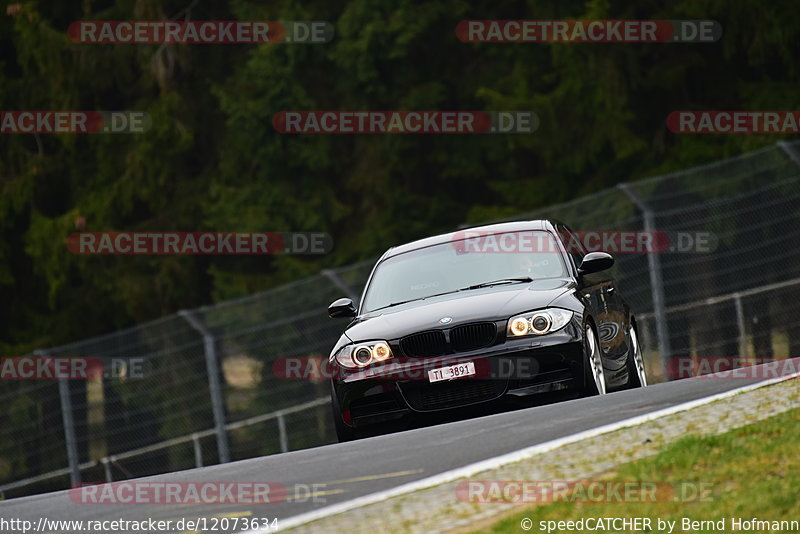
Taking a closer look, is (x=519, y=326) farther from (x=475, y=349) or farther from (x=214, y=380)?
(x=214, y=380)

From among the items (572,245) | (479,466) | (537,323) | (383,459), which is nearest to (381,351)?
(537,323)

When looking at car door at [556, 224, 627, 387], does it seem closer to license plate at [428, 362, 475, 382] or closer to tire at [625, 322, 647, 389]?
tire at [625, 322, 647, 389]

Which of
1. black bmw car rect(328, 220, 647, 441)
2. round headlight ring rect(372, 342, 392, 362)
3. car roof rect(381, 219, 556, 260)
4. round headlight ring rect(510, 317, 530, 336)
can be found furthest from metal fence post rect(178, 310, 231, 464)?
round headlight ring rect(510, 317, 530, 336)

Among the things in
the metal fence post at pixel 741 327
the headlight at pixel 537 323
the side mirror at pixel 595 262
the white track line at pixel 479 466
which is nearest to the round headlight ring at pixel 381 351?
the headlight at pixel 537 323

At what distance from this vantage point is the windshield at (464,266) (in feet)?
39.9

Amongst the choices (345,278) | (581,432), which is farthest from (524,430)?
(345,278)

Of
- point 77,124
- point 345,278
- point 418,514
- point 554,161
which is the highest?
point 77,124

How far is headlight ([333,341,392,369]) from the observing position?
36.3ft

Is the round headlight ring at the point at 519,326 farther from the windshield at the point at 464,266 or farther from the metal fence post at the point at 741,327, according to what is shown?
the metal fence post at the point at 741,327

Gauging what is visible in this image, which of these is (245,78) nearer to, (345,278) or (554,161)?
(554,161)

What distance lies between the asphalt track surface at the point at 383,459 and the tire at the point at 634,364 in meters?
1.30

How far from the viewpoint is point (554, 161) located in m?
30.2

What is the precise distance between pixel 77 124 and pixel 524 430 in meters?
26.1

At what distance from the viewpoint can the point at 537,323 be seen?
10.9m
